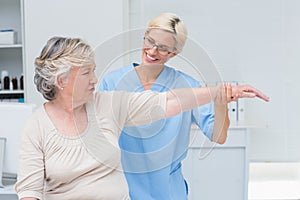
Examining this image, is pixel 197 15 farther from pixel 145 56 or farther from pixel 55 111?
pixel 55 111

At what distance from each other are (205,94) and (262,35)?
2.06 meters

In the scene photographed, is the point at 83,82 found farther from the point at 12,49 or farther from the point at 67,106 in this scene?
the point at 12,49

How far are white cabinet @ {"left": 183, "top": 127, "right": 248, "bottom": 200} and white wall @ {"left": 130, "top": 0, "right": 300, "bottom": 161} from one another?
478 millimetres

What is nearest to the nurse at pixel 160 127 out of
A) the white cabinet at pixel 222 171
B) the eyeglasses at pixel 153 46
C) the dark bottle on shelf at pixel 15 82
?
the eyeglasses at pixel 153 46

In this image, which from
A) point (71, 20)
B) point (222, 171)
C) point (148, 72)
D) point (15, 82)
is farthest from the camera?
point (15, 82)

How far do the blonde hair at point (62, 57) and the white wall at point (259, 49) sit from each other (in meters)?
1.97

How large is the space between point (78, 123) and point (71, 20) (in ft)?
5.73

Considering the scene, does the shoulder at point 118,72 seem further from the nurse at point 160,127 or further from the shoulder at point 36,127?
the shoulder at point 36,127

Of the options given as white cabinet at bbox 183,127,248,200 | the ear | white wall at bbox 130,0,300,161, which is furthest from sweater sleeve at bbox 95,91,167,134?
white wall at bbox 130,0,300,161

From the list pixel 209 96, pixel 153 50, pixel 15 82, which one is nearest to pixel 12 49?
pixel 15 82

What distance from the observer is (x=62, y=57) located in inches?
48.6

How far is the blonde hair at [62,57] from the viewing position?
4.04ft

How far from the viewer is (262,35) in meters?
3.16

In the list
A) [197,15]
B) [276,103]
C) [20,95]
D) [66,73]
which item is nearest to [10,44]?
[20,95]
